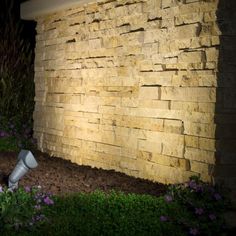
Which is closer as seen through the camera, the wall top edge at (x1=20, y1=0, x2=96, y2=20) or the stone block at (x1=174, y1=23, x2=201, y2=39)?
the stone block at (x1=174, y1=23, x2=201, y2=39)

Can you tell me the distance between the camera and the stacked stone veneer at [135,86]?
5.18 metres

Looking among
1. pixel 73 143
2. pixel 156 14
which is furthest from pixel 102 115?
pixel 156 14

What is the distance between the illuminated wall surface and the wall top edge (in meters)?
0.16

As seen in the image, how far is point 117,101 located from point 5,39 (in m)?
5.14

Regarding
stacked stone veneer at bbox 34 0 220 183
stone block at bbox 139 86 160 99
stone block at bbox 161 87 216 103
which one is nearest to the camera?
stone block at bbox 161 87 216 103

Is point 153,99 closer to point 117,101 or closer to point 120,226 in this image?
point 117,101

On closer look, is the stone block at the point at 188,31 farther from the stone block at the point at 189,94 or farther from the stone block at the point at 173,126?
the stone block at the point at 173,126

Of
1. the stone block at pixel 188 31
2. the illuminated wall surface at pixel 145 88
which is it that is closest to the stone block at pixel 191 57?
the illuminated wall surface at pixel 145 88

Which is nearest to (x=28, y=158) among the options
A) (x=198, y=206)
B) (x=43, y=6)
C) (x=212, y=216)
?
(x=198, y=206)

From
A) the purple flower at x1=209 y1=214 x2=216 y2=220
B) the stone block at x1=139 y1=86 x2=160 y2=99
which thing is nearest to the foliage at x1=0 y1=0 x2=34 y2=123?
the stone block at x1=139 y1=86 x2=160 y2=99

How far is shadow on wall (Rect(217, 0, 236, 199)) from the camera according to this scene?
4.98 metres

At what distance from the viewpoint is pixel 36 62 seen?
8.52m

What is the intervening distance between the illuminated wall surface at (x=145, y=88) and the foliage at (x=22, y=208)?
1.51 meters

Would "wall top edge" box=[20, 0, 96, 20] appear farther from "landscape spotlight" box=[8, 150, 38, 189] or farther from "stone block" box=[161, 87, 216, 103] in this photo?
"landscape spotlight" box=[8, 150, 38, 189]
